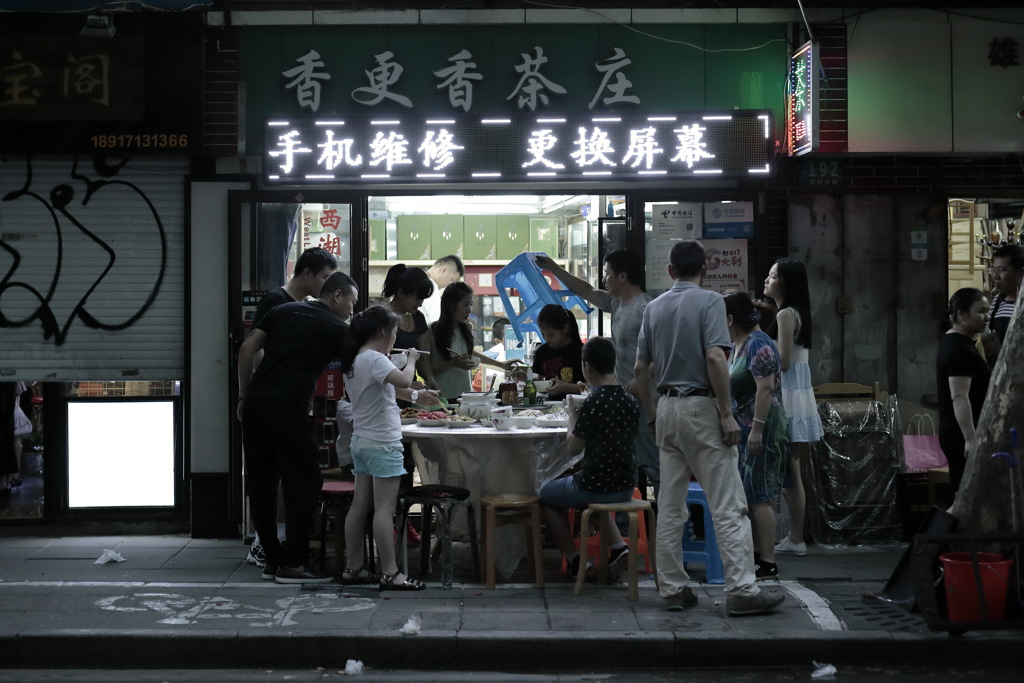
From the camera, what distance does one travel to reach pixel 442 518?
281 inches

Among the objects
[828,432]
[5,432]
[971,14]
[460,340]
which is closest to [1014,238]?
[971,14]

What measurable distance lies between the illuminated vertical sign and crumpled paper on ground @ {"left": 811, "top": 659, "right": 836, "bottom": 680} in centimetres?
402

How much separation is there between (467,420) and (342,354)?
3.33 feet

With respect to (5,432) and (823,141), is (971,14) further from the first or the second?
(5,432)

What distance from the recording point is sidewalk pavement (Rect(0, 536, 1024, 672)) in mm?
6023

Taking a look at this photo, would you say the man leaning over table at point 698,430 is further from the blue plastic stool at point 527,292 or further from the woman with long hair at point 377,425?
the blue plastic stool at point 527,292

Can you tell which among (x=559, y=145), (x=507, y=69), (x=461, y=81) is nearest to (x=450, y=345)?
(x=559, y=145)

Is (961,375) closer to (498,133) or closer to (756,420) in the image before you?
(756,420)

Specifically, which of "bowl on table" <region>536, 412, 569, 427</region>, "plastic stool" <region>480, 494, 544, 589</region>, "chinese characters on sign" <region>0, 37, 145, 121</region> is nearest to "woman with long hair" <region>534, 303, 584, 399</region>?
"bowl on table" <region>536, 412, 569, 427</region>

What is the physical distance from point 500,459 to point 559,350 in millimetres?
1486

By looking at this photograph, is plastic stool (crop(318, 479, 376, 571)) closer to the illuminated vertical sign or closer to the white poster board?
the white poster board

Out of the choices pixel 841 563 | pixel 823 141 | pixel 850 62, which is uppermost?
pixel 850 62

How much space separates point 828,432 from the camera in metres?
8.64

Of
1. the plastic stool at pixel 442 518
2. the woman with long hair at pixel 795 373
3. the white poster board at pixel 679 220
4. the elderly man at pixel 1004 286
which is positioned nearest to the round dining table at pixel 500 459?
the plastic stool at pixel 442 518
